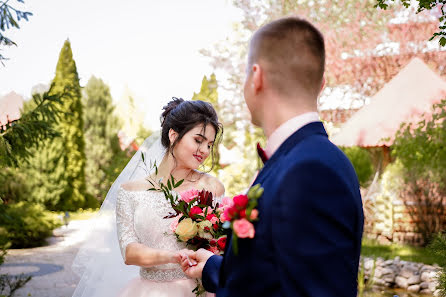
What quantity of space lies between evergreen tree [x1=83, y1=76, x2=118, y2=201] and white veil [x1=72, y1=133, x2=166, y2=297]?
1830 centimetres

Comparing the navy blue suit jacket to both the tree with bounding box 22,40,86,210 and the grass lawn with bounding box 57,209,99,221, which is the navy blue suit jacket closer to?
the tree with bounding box 22,40,86,210

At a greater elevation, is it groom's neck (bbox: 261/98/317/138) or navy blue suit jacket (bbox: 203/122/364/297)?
groom's neck (bbox: 261/98/317/138)

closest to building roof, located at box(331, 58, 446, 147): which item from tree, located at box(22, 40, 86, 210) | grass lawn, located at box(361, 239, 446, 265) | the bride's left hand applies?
grass lawn, located at box(361, 239, 446, 265)

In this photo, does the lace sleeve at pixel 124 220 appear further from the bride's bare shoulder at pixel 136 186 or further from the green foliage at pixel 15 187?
the green foliage at pixel 15 187

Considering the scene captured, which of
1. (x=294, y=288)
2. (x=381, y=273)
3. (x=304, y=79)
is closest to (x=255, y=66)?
(x=304, y=79)

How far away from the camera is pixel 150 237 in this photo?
10.9 feet

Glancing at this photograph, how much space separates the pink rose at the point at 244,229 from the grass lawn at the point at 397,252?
29.8 feet

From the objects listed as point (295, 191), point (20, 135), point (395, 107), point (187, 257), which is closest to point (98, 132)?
point (395, 107)

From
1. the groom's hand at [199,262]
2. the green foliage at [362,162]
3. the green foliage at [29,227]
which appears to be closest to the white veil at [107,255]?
the groom's hand at [199,262]

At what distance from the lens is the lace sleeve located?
3176 millimetres

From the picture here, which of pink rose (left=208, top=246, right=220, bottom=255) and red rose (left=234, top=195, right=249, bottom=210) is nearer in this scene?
red rose (left=234, top=195, right=249, bottom=210)

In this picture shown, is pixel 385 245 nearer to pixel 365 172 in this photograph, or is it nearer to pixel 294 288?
pixel 365 172

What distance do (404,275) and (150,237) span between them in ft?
23.8

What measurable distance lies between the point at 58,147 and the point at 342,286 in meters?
18.9
